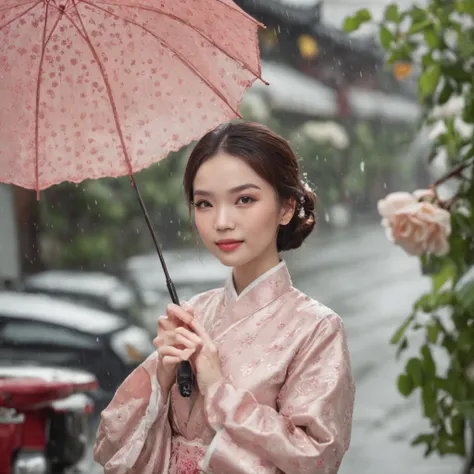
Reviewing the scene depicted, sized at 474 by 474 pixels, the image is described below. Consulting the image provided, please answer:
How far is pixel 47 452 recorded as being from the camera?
110 inches

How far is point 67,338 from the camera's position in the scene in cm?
303

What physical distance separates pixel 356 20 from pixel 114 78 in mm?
1201

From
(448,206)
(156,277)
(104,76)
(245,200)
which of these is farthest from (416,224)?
(156,277)

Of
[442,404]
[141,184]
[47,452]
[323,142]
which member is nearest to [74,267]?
[141,184]

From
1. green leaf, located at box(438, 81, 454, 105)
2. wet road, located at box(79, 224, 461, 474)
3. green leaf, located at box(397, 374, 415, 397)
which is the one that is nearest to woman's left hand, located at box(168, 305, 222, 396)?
green leaf, located at box(397, 374, 415, 397)

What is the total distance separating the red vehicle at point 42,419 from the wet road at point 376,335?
44.1 inches

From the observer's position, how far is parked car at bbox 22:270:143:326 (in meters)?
3.07

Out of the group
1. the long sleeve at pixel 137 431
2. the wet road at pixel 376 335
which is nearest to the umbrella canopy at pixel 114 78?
the long sleeve at pixel 137 431

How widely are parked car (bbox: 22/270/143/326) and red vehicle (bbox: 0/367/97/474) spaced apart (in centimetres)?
29

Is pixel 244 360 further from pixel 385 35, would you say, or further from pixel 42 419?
pixel 385 35

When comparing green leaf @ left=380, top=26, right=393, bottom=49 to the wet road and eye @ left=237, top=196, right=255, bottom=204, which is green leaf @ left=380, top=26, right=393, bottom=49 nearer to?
the wet road

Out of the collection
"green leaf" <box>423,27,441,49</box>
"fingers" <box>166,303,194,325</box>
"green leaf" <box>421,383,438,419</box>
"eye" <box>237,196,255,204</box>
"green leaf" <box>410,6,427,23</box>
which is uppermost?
"green leaf" <box>410,6,427,23</box>

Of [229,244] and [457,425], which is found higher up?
[229,244]

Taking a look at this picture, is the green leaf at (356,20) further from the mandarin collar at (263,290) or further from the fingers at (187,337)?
the fingers at (187,337)
